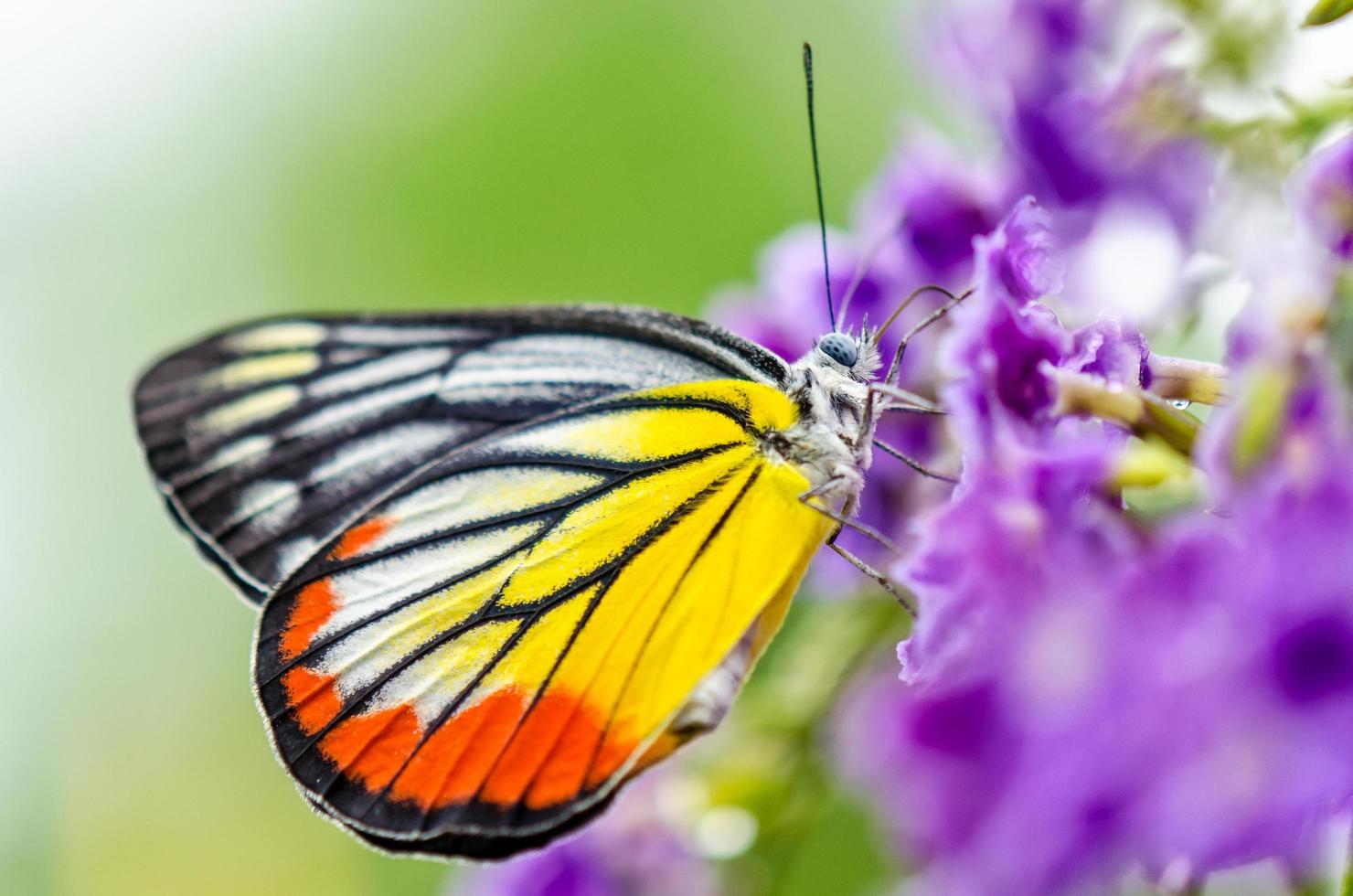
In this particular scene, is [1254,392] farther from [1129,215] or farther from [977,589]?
[1129,215]

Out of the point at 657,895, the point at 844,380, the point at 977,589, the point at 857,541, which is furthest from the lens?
the point at 657,895

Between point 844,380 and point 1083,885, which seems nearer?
point 1083,885

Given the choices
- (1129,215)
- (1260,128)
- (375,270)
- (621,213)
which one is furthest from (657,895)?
(375,270)

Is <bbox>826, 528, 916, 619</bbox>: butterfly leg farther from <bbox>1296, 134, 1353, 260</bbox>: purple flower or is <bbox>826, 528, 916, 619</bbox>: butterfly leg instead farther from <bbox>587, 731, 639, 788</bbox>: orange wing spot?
<bbox>1296, 134, 1353, 260</bbox>: purple flower

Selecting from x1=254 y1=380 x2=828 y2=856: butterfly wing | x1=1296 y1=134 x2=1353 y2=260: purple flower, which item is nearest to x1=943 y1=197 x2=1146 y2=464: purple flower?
x1=1296 y1=134 x2=1353 y2=260: purple flower

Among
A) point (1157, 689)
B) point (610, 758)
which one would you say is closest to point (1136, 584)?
point (1157, 689)

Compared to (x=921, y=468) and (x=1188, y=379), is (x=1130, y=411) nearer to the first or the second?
(x=1188, y=379)

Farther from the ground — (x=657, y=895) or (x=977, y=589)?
(x=977, y=589)
